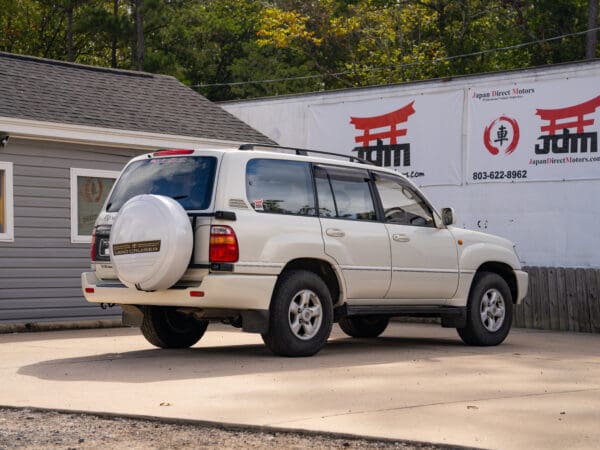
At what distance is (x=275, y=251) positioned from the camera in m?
10.3

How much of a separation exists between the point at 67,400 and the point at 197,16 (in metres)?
42.3

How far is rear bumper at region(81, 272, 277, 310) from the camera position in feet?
32.6

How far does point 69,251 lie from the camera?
16.0 metres

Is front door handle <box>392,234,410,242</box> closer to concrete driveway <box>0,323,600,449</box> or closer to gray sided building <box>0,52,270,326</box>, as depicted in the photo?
concrete driveway <box>0,323,600,449</box>

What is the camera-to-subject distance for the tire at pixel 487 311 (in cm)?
1255

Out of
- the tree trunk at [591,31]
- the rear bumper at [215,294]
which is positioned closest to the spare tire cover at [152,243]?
the rear bumper at [215,294]

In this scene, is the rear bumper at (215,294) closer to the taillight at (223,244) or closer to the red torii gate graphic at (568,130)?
the taillight at (223,244)

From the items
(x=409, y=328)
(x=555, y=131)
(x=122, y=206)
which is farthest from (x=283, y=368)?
(x=555, y=131)

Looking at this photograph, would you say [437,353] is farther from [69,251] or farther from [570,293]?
[69,251]

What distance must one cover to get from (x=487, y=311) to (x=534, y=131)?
20.6 ft

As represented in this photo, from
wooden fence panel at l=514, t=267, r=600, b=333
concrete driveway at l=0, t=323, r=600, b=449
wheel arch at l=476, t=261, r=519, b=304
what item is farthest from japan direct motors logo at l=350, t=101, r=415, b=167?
concrete driveway at l=0, t=323, r=600, b=449

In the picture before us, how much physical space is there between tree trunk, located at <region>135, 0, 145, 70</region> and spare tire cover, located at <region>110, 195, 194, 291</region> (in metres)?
32.1

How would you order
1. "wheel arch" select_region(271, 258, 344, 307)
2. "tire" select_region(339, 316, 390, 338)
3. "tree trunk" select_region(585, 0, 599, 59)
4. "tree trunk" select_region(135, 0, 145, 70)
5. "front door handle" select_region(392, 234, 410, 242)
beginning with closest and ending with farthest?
"wheel arch" select_region(271, 258, 344, 307) < "front door handle" select_region(392, 234, 410, 242) < "tire" select_region(339, 316, 390, 338) < "tree trunk" select_region(585, 0, 599, 59) < "tree trunk" select_region(135, 0, 145, 70)

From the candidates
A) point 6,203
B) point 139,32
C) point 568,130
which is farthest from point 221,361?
point 139,32
